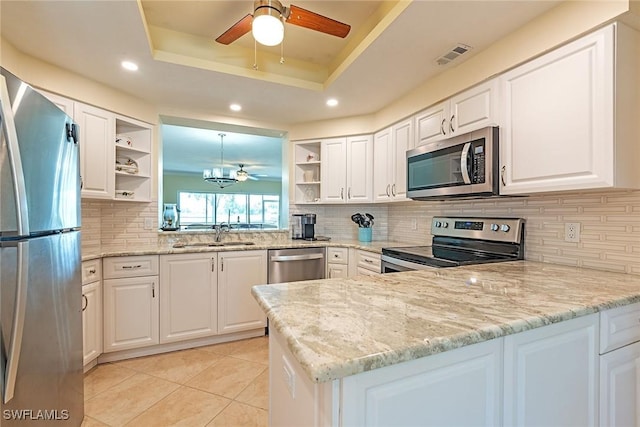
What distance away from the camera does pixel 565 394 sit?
99 centimetres

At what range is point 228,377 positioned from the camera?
224 cm

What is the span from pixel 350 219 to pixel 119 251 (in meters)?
2.38

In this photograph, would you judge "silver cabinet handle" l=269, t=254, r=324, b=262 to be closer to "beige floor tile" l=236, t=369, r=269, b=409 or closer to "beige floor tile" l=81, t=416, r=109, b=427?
"beige floor tile" l=236, t=369, r=269, b=409

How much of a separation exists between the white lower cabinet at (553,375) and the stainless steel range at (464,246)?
0.88 meters

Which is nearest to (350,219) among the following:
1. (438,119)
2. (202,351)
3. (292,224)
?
(292,224)

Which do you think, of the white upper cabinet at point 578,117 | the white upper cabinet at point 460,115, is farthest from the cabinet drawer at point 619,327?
the white upper cabinet at point 460,115

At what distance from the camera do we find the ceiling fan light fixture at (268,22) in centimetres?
155

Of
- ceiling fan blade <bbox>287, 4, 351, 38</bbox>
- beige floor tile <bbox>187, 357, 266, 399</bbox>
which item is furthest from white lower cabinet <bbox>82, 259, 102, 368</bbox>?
ceiling fan blade <bbox>287, 4, 351, 38</bbox>

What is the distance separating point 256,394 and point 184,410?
1.44ft

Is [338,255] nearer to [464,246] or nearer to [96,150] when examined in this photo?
[464,246]

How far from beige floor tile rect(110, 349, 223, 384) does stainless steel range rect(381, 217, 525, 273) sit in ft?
5.52

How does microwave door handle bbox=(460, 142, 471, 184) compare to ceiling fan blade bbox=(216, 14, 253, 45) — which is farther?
microwave door handle bbox=(460, 142, 471, 184)

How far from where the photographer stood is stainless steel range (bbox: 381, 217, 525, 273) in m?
1.99

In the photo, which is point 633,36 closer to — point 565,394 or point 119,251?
point 565,394
